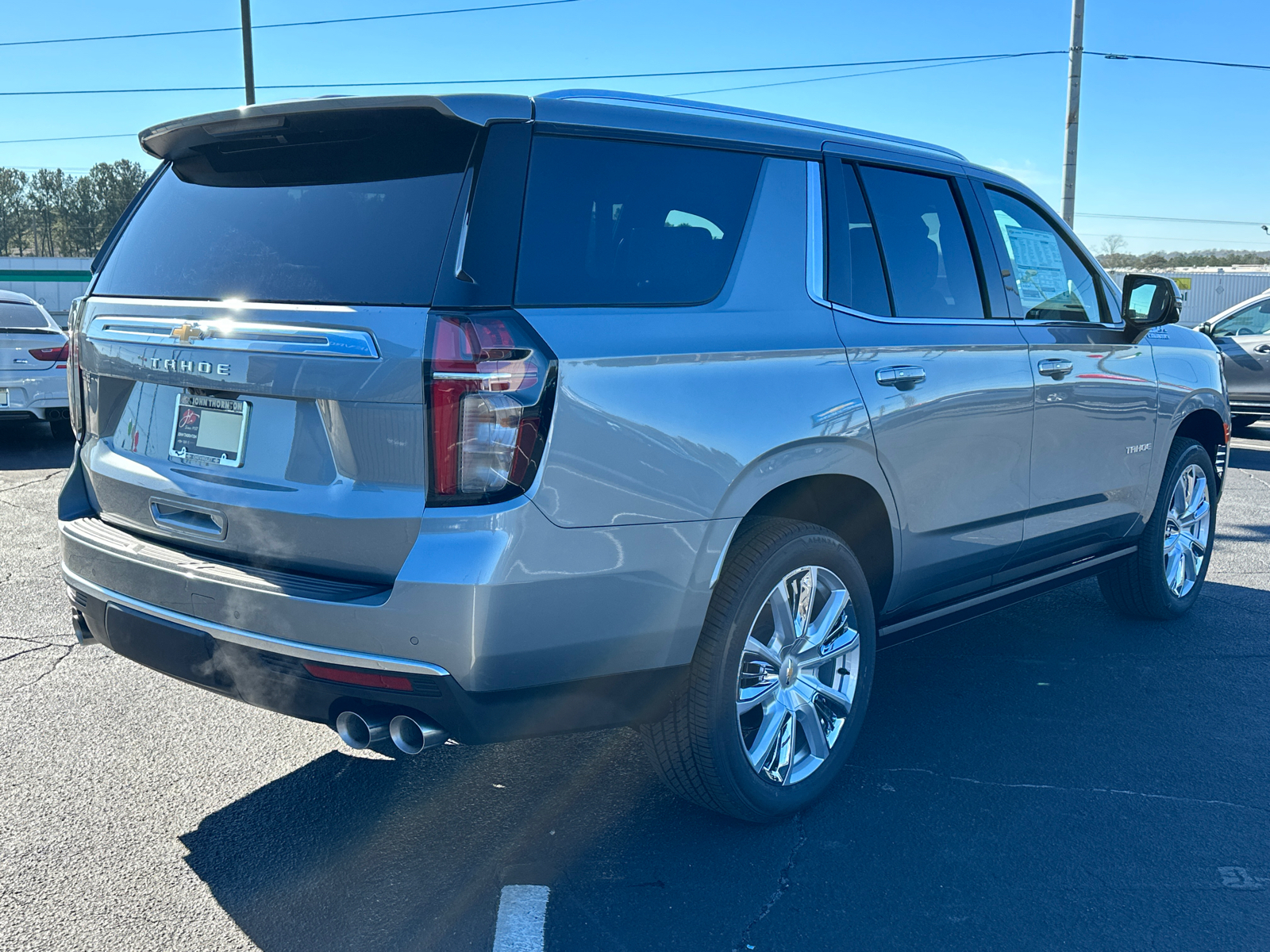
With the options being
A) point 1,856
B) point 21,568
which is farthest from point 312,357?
point 21,568

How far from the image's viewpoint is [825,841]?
3.19 meters

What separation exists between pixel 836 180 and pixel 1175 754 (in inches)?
89.1

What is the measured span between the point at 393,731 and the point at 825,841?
1315 mm

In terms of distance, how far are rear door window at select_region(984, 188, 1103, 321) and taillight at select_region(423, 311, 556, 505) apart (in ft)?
8.22

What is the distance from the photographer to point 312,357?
8.46 feet

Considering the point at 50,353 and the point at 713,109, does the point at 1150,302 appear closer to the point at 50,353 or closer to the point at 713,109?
the point at 713,109

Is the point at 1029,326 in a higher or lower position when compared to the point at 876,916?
higher

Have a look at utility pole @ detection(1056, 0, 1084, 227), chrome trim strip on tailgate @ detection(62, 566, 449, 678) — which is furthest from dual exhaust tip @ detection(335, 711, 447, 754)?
utility pole @ detection(1056, 0, 1084, 227)

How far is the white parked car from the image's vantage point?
33.3 ft

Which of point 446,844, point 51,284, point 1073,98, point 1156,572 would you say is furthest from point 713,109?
point 51,284

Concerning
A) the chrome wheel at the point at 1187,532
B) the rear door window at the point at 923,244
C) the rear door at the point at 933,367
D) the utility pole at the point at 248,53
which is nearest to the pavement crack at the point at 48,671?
the rear door at the point at 933,367

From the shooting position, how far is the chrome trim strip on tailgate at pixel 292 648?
Answer: 2510 mm

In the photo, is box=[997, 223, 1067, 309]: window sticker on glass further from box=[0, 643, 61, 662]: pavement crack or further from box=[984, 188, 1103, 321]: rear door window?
box=[0, 643, 61, 662]: pavement crack

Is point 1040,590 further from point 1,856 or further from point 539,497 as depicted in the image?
point 1,856
